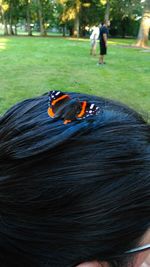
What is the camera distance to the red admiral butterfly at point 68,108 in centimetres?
104

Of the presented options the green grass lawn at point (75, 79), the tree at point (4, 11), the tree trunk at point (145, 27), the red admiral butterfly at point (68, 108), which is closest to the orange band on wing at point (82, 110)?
the red admiral butterfly at point (68, 108)

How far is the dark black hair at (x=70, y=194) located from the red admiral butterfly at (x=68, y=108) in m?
0.02

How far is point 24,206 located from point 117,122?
317 mm

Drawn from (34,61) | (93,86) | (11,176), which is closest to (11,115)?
(11,176)

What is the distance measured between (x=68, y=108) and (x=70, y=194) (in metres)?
0.23

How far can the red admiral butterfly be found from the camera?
1.04 metres

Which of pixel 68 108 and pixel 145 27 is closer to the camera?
pixel 68 108

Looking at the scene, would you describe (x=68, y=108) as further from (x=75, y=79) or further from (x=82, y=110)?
(x=75, y=79)

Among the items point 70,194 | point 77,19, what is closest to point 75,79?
point 70,194

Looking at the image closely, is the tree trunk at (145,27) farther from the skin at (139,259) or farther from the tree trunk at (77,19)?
the skin at (139,259)

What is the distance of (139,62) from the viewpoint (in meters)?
17.5

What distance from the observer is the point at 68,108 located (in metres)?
1.07

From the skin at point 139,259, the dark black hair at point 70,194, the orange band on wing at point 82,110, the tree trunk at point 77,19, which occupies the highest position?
the orange band on wing at point 82,110

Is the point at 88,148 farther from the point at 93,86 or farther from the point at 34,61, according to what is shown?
the point at 34,61
